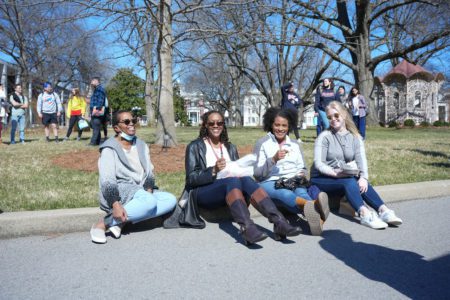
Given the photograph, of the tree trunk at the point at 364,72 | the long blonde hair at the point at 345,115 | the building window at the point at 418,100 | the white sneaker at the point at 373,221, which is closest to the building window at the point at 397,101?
the building window at the point at 418,100

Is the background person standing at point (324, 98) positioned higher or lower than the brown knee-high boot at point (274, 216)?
higher

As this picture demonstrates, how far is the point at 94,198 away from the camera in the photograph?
4.84 meters

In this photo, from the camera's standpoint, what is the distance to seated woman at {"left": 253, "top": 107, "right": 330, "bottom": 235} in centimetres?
409

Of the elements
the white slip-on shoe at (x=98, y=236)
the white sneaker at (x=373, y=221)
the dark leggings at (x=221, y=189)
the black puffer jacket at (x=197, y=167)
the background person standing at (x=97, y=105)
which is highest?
the background person standing at (x=97, y=105)

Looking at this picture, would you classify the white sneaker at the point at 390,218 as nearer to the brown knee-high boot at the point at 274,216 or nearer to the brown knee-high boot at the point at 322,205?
the brown knee-high boot at the point at 322,205

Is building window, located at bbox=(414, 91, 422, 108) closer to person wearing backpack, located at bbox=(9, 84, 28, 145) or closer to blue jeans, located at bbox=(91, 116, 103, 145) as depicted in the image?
blue jeans, located at bbox=(91, 116, 103, 145)

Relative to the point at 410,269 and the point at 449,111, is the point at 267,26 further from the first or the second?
the point at 449,111

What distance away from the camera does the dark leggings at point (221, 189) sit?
3.83 m

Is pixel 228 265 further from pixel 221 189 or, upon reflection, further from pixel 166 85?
pixel 166 85

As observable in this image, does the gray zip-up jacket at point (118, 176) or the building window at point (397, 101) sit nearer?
the gray zip-up jacket at point (118, 176)

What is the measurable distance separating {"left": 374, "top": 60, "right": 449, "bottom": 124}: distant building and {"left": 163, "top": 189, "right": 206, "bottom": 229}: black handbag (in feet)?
112

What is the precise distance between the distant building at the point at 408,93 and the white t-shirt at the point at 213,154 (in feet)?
111

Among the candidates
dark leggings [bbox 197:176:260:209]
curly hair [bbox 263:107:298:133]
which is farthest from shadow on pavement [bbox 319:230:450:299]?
curly hair [bbox 263:107:298:133]

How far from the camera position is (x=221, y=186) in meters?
3.87
